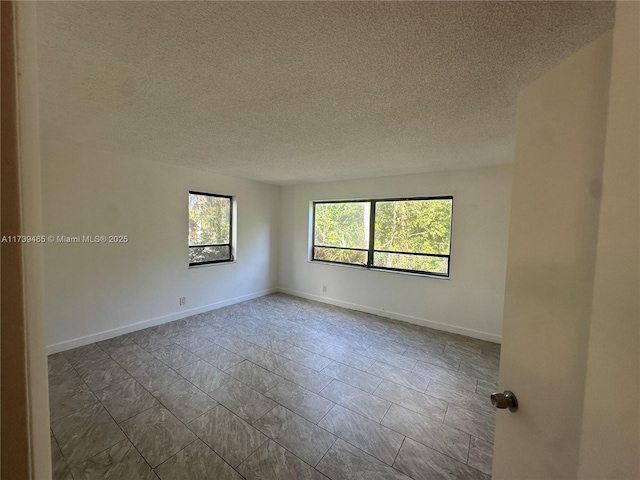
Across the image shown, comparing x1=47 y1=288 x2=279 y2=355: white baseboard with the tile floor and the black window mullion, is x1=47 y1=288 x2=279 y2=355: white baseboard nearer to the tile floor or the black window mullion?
the tile floor

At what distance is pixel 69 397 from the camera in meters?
2.08

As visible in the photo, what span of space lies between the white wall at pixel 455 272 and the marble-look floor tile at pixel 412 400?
168 cm

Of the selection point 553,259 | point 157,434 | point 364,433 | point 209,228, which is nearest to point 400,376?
point 364,433

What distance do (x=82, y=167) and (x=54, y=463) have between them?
9.00ft

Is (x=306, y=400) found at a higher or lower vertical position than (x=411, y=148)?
lower

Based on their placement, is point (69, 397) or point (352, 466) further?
point (69, 397)

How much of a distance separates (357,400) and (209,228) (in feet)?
11.1

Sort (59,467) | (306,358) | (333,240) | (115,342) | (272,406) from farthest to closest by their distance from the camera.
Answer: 1. (333,240)
2. (115,342)
3. (306,358)
4. (272,406)
5. (59,467)

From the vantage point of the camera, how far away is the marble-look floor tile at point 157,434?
64.2 inches

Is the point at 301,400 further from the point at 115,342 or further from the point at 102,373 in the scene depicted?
the point at 115,342

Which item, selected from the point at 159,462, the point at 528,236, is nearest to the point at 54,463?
the point at 159,462

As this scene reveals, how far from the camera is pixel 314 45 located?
3.95 ft

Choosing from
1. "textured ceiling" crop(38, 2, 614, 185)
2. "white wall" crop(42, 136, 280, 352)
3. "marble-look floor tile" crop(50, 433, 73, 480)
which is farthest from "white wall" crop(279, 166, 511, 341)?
"marble-look floor tile" crop(50, 433, 73, 480)

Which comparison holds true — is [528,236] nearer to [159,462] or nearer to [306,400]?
[306,400]
